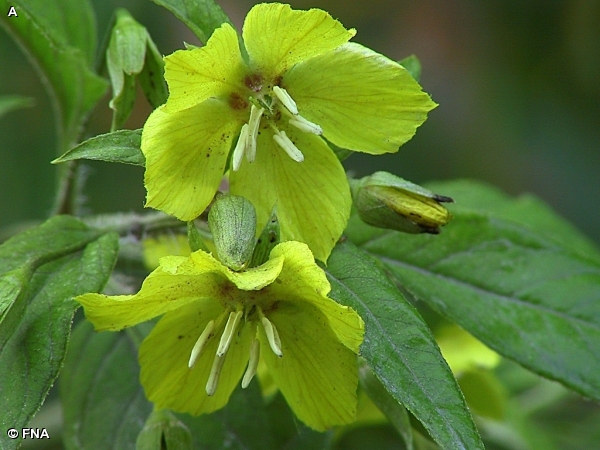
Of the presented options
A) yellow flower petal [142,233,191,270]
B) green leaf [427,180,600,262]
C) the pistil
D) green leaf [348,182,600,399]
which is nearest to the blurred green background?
green leaf [427,180,600,262]

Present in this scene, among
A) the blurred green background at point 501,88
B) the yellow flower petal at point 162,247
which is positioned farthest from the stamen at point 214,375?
the blurred green background at point 501,88

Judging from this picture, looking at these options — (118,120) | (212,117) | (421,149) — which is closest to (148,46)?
(118,120)

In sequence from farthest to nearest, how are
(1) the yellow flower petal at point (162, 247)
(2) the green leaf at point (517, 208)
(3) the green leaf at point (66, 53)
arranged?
(2) the green leaf at point (517, 208)
(1) the yellow flower petal at point (162, 247)
(3) the green leaf at point (66, 53)

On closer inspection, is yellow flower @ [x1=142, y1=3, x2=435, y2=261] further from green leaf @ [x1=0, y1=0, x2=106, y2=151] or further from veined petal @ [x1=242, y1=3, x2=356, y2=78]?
green leaf @ [x1=0, y1=0, x2=106, y2=151]

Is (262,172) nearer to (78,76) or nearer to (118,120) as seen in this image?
(118,120)

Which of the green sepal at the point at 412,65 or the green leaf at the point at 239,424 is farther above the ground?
the green sepal at the point at 412,65

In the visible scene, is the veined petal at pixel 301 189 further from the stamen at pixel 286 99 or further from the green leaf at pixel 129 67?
the green leaf at pixel 129 67

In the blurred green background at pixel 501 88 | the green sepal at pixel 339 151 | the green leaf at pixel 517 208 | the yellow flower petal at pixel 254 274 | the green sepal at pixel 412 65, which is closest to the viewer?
the yellow flower petal at pixel 254 274
